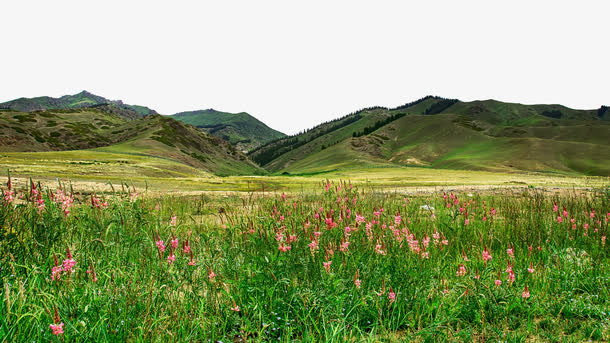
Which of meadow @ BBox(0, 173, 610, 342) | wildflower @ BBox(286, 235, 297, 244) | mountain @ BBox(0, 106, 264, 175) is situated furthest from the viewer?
mountain @ BBox(0, 106, 264, 175)

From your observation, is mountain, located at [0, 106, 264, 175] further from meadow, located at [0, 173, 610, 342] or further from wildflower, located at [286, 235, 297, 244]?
wildflower, located at [286, 235, 297, 244]

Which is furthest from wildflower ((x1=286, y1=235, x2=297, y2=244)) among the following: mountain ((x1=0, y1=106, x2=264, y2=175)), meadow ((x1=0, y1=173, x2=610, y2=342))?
mountain ((x1=0, y1=106, x2=264, y2=175))

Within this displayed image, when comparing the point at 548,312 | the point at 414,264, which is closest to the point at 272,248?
the point at 414,264

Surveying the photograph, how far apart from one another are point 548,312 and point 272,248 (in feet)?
13.8

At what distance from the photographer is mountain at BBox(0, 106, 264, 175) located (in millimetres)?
133750

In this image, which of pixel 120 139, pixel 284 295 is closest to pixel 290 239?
pixel 284 295

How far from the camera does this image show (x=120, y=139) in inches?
6895

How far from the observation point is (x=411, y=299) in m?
4.41

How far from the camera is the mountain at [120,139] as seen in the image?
439ft

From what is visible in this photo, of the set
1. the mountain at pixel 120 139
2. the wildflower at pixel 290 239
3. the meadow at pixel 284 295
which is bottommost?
the meadow at pixel 284 295

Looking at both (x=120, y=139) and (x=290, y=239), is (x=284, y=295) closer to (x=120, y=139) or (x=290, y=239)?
(x=290, y=239)

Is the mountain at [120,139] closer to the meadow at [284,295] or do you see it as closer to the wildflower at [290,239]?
the meadow at [284,295]

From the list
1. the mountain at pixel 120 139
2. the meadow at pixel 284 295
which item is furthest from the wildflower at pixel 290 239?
the mountain at pixel 120 139

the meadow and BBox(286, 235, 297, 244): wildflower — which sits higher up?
BBox(286, 235, 297, 244): wildflower
